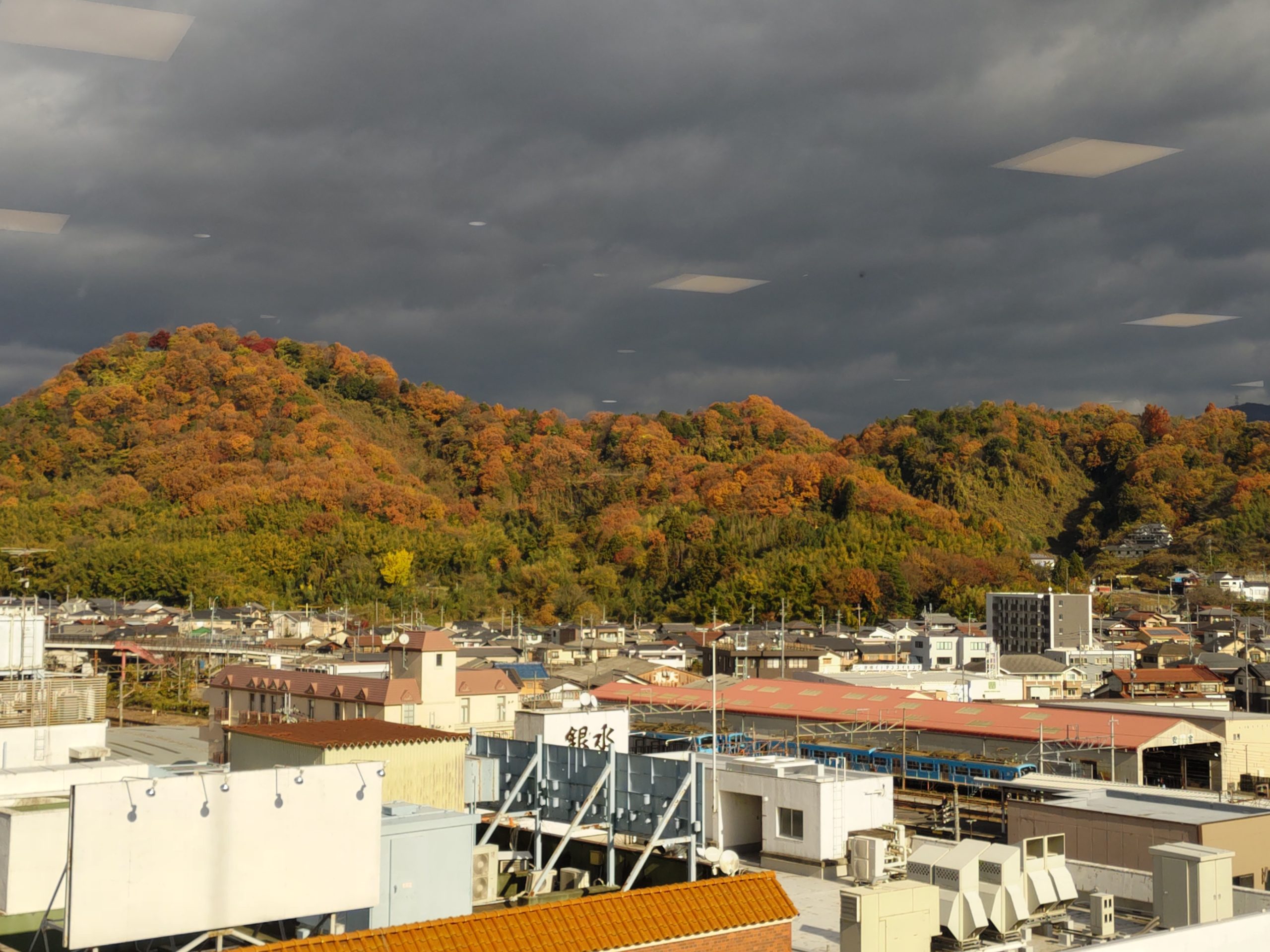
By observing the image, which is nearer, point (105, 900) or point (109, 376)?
point (105, 900)

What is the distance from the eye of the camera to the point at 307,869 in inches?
166

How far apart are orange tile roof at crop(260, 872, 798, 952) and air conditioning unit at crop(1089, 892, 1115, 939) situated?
7.86 feet

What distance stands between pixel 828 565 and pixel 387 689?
2560 centimetres

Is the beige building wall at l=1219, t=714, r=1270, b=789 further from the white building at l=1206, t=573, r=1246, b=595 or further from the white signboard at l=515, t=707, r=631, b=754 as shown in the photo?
the white building at l=1206, t=573, r=1246, b=595

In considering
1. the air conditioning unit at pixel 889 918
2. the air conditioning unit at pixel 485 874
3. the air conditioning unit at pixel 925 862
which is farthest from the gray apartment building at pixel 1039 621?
the air conditioning unit at pixel 889 918

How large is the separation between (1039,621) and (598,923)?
1219 inches

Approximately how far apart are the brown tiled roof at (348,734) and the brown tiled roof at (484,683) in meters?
5.01

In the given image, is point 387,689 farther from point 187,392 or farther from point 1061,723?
point 187,392

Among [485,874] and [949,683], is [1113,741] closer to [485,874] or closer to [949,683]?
[485,874]

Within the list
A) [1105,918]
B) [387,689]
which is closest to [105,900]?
[1105,918]

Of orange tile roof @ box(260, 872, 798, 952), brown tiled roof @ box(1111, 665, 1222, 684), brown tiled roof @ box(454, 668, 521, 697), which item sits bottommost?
brown tiled roof @ box(1111, 665, 1222, 684)

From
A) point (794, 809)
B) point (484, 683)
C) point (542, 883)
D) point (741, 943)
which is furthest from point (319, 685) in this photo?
point (741, 943)

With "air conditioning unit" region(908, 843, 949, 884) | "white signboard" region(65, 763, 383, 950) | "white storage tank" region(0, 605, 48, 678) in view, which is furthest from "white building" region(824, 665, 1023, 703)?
"white signboard" region(65, 763, 383, 950)

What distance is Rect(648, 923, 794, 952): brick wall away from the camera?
411cm
